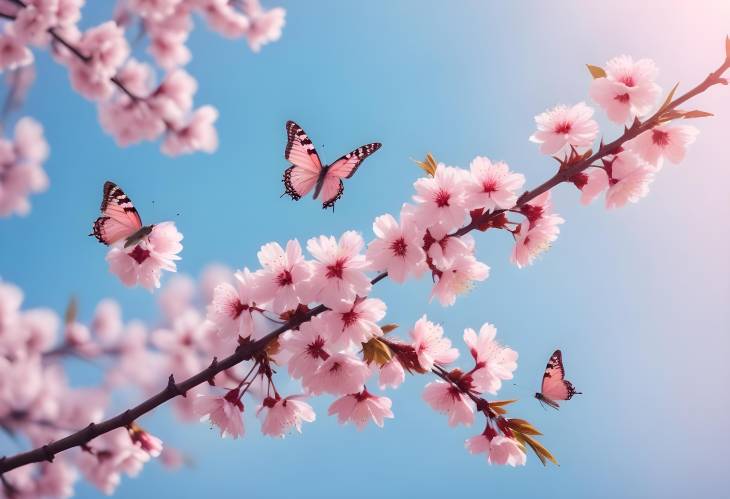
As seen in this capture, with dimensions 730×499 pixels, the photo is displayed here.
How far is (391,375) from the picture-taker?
2402 mm

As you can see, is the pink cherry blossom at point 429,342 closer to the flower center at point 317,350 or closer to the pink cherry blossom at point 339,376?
the pink cherry blossom at point 339,376

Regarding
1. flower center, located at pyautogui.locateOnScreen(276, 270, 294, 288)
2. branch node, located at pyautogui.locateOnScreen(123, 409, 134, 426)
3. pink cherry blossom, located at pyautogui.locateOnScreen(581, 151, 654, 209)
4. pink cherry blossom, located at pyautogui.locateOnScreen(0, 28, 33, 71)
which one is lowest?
branch node, located at pyautogui.locateOnScreen(123, 409, 134, 426)

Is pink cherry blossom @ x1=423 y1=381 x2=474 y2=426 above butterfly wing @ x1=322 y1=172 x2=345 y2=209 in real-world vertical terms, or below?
below

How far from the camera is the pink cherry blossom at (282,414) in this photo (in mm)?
2404

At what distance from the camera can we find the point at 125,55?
6.48 m

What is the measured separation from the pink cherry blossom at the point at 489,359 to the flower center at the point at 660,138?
108 cm

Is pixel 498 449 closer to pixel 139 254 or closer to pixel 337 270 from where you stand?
pixel 337 270

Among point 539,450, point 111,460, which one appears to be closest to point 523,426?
point 539,450

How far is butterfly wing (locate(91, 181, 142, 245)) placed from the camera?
2.46 m

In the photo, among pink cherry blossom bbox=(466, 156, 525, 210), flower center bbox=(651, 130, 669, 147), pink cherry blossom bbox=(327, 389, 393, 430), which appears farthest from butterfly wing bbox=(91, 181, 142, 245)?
flower center bbox=(651, 130, 669, 147)

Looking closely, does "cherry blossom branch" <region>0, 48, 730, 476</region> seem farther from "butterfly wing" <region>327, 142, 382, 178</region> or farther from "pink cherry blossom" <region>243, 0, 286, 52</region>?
"pink cherry blossom" <region>243, 0, 286, 52</region>

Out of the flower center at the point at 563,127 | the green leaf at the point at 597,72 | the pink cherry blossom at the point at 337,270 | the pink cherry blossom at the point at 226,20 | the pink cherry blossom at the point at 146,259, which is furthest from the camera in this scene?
the pink cherry blossom at the point at 226,20

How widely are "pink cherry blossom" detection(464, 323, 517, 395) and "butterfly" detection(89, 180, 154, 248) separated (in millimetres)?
1539

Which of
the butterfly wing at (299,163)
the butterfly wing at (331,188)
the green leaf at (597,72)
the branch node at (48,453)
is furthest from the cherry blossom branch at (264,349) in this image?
the butterfly wing at (299,163)
